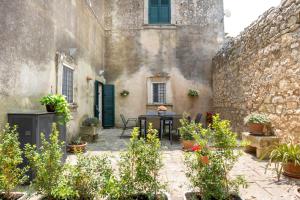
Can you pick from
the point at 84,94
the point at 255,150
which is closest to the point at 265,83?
the point at 255,150

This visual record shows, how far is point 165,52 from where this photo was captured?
10.4 meters

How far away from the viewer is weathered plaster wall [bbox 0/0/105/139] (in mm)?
3695

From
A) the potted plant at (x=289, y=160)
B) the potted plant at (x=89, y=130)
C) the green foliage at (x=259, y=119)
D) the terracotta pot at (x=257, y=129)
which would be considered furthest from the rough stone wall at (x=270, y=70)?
the potted plant at (x=89, y=130)

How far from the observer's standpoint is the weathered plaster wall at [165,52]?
33.7 ft

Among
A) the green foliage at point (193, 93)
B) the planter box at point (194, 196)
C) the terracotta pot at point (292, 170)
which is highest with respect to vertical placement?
the green foliage at point (193, 93)

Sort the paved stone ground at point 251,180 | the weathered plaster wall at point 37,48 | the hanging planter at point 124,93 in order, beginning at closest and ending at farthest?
the paved stone ground at point 251,180
the weathered plaster wall at point 37,48
the hanging planter at point 124,93

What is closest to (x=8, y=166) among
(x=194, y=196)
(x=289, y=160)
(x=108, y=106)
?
(x=194, y=196)

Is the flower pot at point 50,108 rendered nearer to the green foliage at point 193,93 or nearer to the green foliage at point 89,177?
the green foliage at point 89,177

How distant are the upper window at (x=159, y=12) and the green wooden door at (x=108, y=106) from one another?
3580mm

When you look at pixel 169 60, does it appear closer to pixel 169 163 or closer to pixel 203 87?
pixel 203 87

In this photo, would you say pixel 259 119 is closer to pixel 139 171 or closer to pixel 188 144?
pixel 188 144

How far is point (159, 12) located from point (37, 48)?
7.17 metres

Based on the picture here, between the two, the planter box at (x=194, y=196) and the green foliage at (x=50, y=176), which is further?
the planter box at (x=194, y=196)

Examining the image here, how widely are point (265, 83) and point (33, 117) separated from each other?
4761mm
